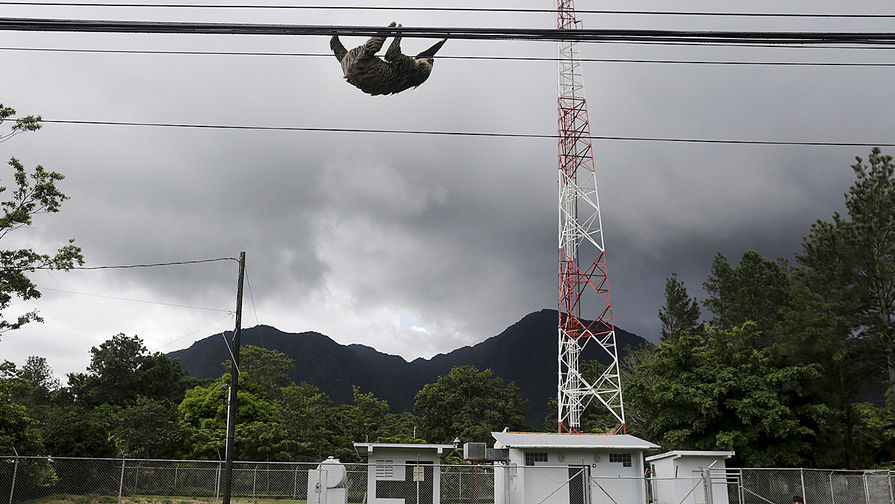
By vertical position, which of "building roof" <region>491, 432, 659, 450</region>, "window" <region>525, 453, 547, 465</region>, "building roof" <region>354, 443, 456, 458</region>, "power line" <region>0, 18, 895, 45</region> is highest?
"power line" <region>0, 18, 895, 45</region>

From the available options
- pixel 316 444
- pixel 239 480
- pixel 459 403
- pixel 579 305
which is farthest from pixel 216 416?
pixel 579 305

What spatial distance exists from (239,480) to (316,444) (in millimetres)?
13564

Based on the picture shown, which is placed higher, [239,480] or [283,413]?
[283,413]

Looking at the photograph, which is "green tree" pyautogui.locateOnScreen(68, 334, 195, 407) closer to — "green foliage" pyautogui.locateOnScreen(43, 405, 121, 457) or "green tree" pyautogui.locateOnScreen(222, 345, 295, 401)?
"green tree" pyautogui.locateOnScreen(222, 345, 295, 401)

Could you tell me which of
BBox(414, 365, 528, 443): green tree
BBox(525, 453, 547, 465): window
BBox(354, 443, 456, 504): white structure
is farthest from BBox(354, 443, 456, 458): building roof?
BBox(414, 365, 528, 443): green tree

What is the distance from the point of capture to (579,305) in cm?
3447

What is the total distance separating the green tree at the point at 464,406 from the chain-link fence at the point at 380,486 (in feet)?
91.5

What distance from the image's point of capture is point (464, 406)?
60.3m

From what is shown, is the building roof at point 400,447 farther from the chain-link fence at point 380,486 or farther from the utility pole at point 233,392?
the utility pole at point 233,392

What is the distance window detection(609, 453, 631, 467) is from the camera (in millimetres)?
27391

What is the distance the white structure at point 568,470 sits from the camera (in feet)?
86.6

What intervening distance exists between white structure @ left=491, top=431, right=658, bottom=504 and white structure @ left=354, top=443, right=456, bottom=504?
270cm

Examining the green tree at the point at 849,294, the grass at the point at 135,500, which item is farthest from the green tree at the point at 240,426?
the green tree at the point at 849,294

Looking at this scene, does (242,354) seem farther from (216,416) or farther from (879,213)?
(879,213)
